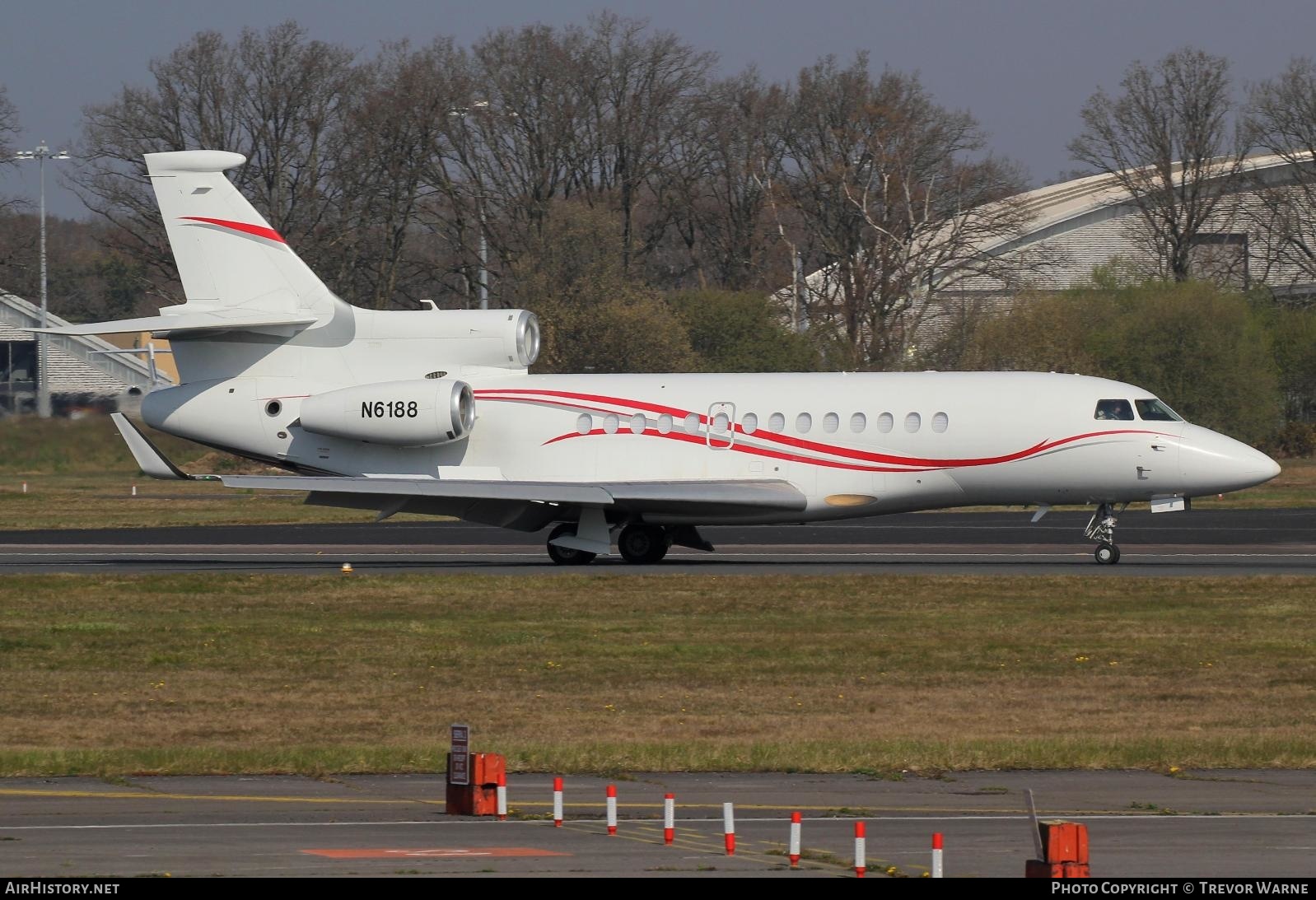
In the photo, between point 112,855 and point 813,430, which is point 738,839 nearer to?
Result: point 112,855

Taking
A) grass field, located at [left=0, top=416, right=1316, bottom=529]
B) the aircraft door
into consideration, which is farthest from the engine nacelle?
grass field, located at [left=0, top=416, right=1316, bottom=529]

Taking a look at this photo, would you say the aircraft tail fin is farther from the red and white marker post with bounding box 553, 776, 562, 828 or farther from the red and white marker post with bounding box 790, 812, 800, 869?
the red and white marker post with bounding box 790, 812, 800, 869

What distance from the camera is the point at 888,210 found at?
67.3 meters

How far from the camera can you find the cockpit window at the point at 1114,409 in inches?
1134

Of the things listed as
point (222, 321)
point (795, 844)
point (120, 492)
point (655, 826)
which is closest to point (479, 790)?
point (655, 826)

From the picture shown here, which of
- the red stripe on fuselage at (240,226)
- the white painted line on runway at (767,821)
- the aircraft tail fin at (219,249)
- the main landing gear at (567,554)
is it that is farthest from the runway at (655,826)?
the red stripe on fuselage at (240,226)

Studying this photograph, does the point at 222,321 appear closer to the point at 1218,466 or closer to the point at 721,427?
the point at 721,427

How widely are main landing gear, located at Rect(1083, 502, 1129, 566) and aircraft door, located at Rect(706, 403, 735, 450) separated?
6386 mm

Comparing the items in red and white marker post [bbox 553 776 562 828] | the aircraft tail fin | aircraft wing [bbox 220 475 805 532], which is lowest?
red and white marker post [bbox 553 776 562 828]

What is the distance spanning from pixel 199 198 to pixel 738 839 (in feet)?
76.8

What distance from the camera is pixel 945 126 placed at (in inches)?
2648

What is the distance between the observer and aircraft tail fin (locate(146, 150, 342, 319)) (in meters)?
31.0

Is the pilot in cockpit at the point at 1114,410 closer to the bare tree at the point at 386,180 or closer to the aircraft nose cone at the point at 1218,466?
the aircraft nose cone at the point at 1218,466

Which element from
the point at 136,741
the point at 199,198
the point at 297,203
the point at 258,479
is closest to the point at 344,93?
the point at 297,203
